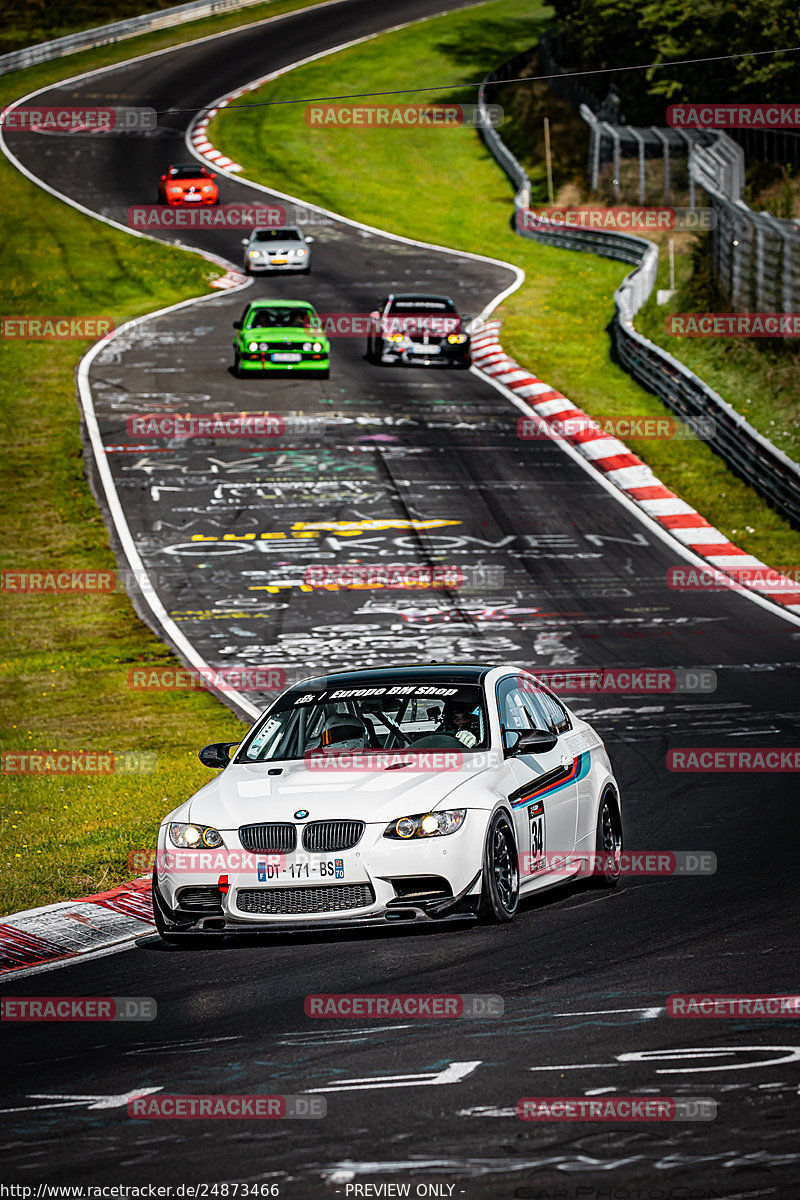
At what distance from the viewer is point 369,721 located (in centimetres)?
1007

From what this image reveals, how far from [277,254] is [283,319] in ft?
38.0

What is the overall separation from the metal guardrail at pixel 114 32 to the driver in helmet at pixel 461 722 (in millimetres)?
73390

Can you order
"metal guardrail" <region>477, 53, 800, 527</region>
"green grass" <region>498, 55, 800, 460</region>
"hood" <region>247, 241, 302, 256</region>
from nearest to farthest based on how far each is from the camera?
"metal guardrail" <region>477, 53, 800, 527</region> → "green grass" <region>498, 55, 800, 460</region> → "hood" <region>247, 241, 302, 256</region>

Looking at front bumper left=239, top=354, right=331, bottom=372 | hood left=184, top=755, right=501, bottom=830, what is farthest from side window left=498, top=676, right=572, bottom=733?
front bumper left=239, top=354, right=331, bottom=372

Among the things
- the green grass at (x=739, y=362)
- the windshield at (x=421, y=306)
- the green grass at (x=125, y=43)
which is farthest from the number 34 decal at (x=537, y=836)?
the green grass at (x=125, y=43)

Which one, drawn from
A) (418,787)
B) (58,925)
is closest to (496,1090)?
(418,787)

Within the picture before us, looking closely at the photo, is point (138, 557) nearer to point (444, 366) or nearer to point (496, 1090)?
point (444, 366)

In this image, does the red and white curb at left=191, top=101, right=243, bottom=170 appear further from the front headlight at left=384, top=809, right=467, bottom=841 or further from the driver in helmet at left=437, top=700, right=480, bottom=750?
the front headlight at left=384, top=809, right=467, bottom=841

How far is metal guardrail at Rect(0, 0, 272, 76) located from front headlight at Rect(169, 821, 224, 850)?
243ft

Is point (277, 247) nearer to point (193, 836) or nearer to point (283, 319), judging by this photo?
point (283, 319)

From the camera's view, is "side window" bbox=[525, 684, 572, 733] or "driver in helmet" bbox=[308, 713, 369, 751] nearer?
"driver in helmet" bbox=[308, 713, 369, 751]

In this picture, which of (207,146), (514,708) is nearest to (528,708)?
(514,708)

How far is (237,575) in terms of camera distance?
22531 millimetres

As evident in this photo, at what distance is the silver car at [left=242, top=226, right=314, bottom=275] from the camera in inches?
1788
